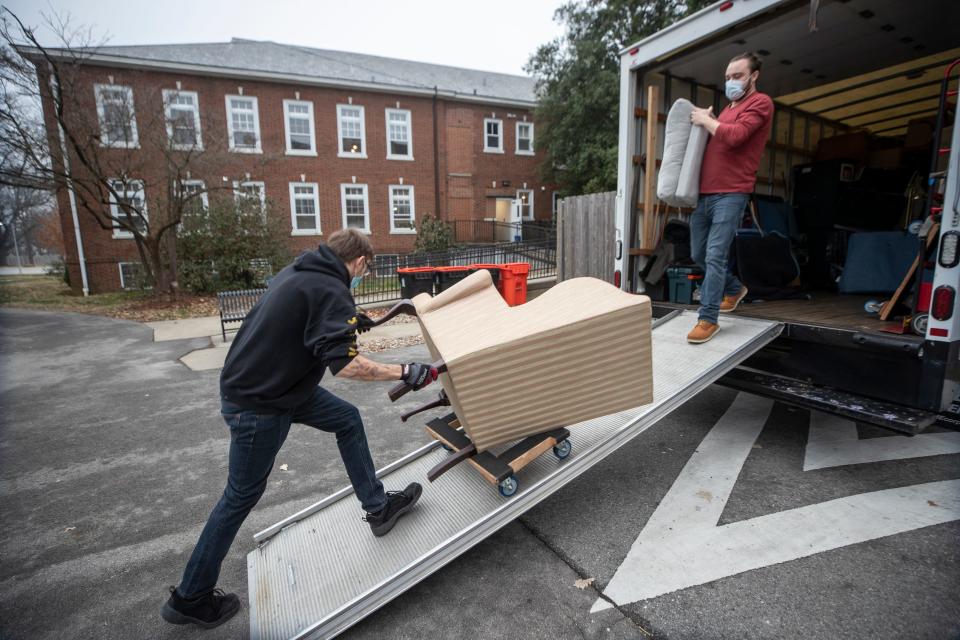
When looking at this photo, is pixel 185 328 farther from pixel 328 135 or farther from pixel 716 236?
pixel 328 135

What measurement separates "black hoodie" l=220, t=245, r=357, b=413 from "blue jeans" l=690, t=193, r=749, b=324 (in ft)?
9.28

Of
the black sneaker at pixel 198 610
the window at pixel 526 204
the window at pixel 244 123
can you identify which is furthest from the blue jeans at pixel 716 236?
the window at pixel 526 204

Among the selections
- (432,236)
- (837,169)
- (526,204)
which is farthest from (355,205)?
(837,169)

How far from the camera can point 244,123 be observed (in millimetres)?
18875

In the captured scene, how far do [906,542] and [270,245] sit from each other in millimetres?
15698

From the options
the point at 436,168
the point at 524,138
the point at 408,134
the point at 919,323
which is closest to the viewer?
the point at 919,323

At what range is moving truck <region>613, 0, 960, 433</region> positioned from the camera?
291cm

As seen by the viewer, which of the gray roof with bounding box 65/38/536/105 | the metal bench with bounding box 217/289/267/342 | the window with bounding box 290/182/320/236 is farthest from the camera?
the window with bounding box 290/182/320/236

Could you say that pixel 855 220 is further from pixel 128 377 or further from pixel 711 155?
pixel 128 377

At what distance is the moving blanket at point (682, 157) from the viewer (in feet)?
11.8

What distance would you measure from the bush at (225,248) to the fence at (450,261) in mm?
3800

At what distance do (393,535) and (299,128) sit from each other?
20.8 m

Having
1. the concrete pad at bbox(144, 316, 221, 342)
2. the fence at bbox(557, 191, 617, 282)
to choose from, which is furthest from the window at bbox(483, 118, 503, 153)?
the concrete pad at bbox(144, 316, 221, 342)

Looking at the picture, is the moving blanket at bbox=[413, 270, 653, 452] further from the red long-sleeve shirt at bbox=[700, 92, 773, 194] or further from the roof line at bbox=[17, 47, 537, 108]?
the roof line at bbox=[17, 47, 537, 108]
